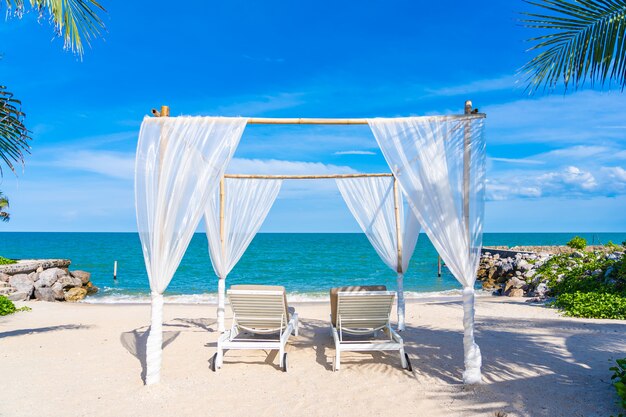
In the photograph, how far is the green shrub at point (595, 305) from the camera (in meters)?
7.08

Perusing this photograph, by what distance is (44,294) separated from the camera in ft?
41.5

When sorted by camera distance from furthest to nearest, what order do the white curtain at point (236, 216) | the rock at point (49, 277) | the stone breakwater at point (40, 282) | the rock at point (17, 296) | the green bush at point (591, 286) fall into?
the rock at point (49, 277) → the stone breakwater at point (40, 282) → the rock at point (17, 296) → the green bush at point (591, 286) → the white curtain at point (236, 216)

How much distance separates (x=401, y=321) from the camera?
6141 mm

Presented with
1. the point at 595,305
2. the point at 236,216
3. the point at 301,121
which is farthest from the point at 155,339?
the point at 595,305

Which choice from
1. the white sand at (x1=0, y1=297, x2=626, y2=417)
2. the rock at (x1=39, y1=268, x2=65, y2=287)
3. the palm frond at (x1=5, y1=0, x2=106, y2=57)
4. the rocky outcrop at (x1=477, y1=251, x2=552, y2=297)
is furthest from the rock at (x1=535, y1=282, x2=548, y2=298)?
the rock at (x1=39, y1=268, x2=65, y2=287)

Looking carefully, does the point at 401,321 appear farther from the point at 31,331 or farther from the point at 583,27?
the point at 31,331

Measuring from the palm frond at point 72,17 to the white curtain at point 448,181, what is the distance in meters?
2.95

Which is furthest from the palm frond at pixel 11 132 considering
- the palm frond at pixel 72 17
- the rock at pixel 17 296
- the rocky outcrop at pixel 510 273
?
the rocky outcrop at pixel 510 273

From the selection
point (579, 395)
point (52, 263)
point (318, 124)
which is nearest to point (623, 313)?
point (579, 395)

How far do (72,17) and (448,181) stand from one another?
393cm

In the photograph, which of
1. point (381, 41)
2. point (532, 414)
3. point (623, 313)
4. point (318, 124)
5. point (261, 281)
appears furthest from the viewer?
point (261, 281)

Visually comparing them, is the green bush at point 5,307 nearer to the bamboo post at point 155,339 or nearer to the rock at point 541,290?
the bamboo post at point 155,339

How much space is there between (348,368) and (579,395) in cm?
209

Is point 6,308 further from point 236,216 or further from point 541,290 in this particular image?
point 541,290
